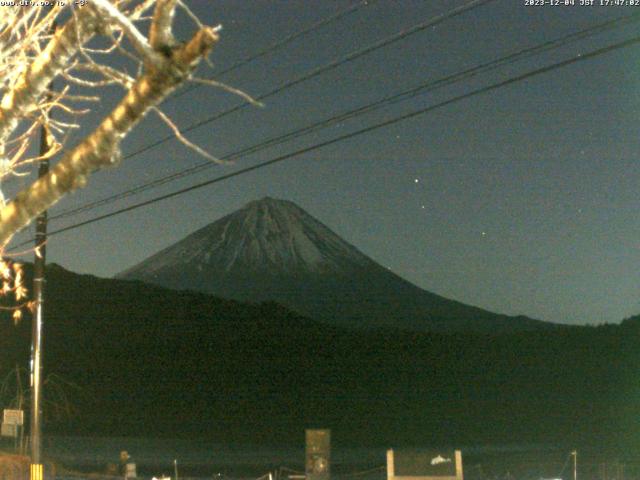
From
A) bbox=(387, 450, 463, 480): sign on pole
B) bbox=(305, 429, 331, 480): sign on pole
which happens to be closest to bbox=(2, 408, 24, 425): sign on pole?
bbox=(305, 429, 331, 480): sign on pole

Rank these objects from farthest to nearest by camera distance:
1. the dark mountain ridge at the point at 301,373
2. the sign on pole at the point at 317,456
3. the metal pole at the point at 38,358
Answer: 1. the dark mountain ridge at the point at 301,373
2. the sign on pole at the point at 317,456
3. the metal pole at the point at 38,358

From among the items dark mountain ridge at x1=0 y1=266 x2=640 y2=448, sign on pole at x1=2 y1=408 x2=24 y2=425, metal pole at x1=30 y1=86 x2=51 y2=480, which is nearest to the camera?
metal pole at x1=30 y1=86 x2=51 y2=480

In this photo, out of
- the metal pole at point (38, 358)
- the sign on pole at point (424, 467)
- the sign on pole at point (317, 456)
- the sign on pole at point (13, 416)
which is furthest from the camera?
the sign on pole at point (13, 416)

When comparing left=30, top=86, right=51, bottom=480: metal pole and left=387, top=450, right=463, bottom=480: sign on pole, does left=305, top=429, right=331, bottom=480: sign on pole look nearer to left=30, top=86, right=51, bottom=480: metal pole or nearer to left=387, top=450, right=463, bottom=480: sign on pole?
left=387, top=450, right=463, bottom=480: sign on pole

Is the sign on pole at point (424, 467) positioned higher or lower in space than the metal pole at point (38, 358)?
lower

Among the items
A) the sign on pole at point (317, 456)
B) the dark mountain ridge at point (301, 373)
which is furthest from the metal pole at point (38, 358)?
the dark mountain ridge at point (301, 373)

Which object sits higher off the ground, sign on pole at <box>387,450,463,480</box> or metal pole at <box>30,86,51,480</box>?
metal pole at <box>30,86,51,480</box>

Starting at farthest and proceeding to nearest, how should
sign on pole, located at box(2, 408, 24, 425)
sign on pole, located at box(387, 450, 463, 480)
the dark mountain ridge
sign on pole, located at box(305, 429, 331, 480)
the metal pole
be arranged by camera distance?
the dark mountain ridge, sign on pole, located at box(2, 408, 24, 425), sign on pole, located at box(305, 429, 331, 480), the metal pole, sign on pole, located at box(387, 450, 463, 480)

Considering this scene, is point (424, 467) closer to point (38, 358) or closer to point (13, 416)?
point (38, 358)

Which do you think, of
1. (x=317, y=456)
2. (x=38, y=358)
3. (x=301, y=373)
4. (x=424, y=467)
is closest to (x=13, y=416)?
(x=317, y=456)

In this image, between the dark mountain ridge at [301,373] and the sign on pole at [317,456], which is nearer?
the sign on pole at [317,456]

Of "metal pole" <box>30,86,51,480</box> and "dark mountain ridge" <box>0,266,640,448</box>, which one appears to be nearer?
"metal pole" <box>30,86,51,480</box>

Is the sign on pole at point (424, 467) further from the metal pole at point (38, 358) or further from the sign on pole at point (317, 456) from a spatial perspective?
the sign on pole at point (317, 456)

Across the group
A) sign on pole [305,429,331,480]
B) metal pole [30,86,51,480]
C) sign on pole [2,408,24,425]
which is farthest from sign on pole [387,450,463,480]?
sign on pole [2,408,24,425]
